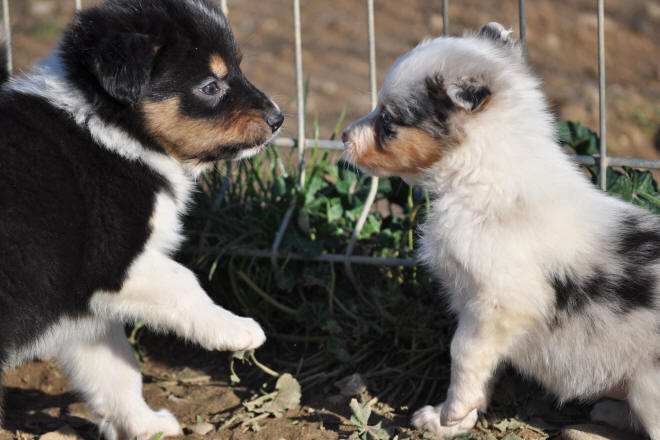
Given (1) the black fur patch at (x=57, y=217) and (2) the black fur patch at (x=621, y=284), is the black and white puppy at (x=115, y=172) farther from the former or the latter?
(2) the black fur patch at (x=621, y=284)

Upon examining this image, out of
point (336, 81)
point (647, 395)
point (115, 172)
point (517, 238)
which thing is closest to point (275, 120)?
point (115, 172)

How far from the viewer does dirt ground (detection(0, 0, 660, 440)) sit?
12.1 feet

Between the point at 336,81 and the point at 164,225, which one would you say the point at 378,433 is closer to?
the point at 164,225

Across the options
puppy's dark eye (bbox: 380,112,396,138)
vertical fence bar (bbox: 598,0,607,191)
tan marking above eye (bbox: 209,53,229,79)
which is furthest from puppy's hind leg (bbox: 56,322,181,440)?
vertical fence bar (bbox: 598,0,607,191)

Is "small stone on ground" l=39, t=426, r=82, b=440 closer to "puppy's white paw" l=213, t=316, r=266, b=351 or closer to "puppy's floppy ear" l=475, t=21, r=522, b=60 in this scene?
"puppy's white paw" l=213, t=316, r=266, b=351

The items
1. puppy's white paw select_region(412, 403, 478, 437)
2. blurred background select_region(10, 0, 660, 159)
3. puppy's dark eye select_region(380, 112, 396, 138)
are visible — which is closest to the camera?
puppy's dark eye select_region(380, 112, 396, 138)

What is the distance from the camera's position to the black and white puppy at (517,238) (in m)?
2.96

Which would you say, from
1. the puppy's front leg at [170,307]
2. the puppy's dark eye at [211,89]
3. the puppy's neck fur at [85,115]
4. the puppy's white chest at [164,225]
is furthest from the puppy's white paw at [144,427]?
the puppy's dark eye at [211,89]

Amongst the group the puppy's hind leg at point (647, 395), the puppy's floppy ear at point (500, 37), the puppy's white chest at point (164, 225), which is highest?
the puppy's floppy ear at point (500, 37)

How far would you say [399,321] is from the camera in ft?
12.9

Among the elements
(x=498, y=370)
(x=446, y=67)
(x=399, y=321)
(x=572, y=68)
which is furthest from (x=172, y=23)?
(x=572, y=68)

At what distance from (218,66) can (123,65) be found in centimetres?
49

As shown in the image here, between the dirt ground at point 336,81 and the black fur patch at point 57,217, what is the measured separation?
96 centimetres

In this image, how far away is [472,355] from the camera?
3064 mm
